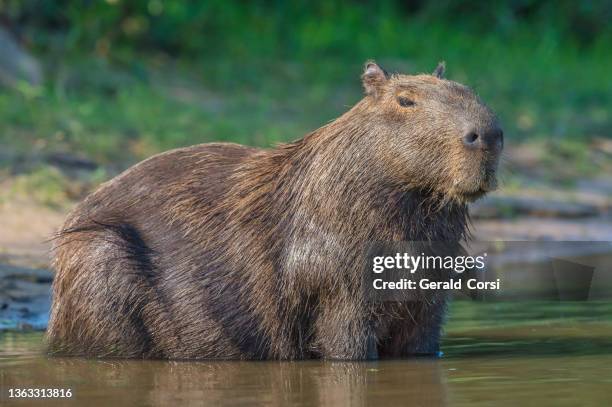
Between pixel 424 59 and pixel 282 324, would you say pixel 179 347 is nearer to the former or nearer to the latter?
pixel 282 324

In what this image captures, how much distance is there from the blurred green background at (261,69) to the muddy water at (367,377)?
336 centimetres

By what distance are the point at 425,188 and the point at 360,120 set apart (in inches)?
16.0

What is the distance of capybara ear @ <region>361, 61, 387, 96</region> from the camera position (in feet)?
18.7

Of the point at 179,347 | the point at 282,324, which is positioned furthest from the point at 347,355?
the point at 179,347

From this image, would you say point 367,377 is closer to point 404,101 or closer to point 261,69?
point 404,101

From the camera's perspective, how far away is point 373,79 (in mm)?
5719

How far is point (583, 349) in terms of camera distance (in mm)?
5785

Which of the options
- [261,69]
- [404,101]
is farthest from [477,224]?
[261,69]

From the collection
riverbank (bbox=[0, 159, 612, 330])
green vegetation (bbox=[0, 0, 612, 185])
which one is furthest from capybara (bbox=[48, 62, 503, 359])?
green vegetation (bbox=[0, 0, 612, 185])
